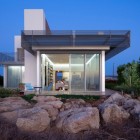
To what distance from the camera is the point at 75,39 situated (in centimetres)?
1748

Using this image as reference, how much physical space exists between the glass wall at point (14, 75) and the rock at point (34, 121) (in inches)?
864

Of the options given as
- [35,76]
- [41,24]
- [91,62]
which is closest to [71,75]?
[91,62]

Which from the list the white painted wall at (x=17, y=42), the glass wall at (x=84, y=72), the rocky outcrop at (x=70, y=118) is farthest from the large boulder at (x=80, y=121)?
the white painted wall at (x=17, y=42)

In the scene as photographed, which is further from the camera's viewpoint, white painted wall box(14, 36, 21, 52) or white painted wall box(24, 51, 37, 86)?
white painted wall box(14, 36, 21, 52)

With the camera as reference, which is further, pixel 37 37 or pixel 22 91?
pixel 22 91

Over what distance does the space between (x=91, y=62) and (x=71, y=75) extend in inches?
67.2

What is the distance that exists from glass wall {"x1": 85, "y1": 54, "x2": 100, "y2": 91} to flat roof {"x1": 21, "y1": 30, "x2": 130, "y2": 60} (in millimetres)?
936

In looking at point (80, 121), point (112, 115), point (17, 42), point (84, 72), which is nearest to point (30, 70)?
point (84, 72)

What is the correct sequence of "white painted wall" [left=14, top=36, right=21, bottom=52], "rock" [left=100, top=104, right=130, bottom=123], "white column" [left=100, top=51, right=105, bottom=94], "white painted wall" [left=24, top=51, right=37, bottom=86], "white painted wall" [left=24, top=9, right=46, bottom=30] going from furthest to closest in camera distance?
"white painted wall" [left=14, top=36, right=21, bottom=52]
"white painted wall" [left=24, top=51, right=37, bottom=86]
"white painted wall" [left=24, top=9, right=46, bottom=30]
"white column" [left=100, top=51, right=105, bottom=94]
"rock" [left=100, top=104, right=130, bottom=123]

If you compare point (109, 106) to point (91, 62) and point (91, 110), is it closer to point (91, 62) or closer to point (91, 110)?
point (91, 110)

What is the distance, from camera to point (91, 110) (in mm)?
7930

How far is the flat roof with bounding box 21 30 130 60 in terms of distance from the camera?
1666 centimetres

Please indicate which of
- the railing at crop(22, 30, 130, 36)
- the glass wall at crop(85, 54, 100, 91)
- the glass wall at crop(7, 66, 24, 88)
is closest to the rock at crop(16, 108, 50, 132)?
the railing at crop(22, 30, 130, 36)

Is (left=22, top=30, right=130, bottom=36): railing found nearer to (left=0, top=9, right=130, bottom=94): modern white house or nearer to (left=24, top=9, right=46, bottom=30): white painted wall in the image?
(left=0, top=9, right=130, bottom=94): modern white house
